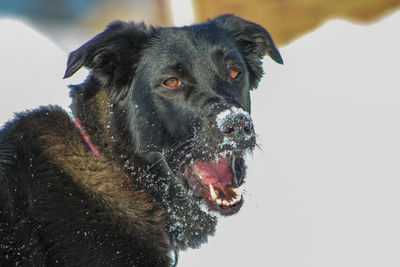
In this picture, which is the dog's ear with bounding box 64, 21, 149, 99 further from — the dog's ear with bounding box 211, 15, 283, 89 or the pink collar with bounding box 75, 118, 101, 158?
the dog's ear with bounding box 211, 15, 283, 89

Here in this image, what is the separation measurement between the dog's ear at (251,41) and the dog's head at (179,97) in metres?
0.34

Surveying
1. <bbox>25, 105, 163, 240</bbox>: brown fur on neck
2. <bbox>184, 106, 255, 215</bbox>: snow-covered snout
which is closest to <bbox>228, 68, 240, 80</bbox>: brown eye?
<bbox>184, 106, 255, 215</bbox>: snow-covered snout

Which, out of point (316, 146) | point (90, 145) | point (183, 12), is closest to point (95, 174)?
point (90, 145)

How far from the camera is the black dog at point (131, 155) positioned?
2199 millimetres

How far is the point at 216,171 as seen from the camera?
8.57 feet

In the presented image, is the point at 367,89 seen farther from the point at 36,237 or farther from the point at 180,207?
the point at 36,237

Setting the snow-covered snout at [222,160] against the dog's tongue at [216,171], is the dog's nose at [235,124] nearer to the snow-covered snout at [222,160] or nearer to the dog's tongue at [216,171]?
the snow-covered snout at [222,160]

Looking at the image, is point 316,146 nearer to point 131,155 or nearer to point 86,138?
point 131,155

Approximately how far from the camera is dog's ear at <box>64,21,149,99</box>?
2496 mm

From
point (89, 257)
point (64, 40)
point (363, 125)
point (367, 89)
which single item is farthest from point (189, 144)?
point (64, 40)

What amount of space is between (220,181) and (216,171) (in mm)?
68

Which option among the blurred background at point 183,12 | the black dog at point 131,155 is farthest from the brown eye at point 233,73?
the blurred background at point 183,12

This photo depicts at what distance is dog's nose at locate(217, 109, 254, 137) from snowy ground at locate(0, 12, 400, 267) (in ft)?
5.43

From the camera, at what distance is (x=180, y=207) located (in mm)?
2715
